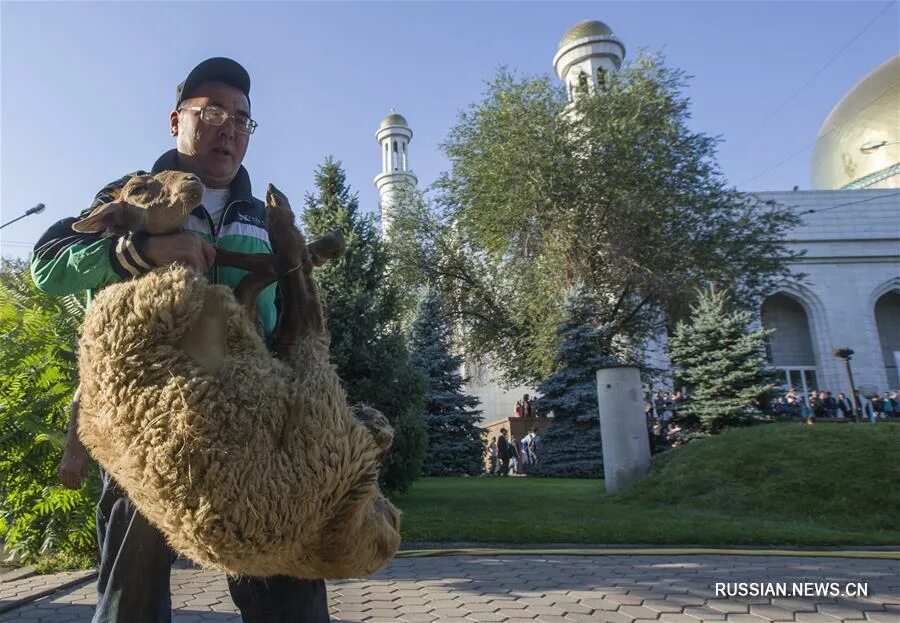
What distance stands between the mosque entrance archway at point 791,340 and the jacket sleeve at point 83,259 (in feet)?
139

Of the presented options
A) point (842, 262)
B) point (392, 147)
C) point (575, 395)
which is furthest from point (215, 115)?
point (392, 147)

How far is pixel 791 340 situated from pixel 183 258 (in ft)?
146

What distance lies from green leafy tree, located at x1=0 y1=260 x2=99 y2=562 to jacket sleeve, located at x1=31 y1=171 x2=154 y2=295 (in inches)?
184

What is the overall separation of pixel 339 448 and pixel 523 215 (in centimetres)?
2248

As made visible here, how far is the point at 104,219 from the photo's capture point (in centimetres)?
134

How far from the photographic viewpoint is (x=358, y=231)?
40.2ft

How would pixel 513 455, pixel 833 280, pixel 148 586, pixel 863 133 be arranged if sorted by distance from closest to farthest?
pixel 148 586 < pixel 513 455 < pixel 833 280 < pixel 863 133

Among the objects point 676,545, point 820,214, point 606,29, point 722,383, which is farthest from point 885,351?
point 676,545

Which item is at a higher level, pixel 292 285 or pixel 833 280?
pixel 833 280

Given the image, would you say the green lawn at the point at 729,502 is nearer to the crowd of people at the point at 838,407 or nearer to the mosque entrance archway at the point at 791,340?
the crowd of people at the point at 838,407

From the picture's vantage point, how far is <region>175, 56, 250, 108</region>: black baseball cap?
1.80 metres

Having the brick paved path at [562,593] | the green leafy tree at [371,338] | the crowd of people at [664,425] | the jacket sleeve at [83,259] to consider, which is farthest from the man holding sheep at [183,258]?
the crowd of people at [664,425]

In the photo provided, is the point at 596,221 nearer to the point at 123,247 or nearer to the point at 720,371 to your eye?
the point at 720,371

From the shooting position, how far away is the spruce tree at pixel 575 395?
17984mm
